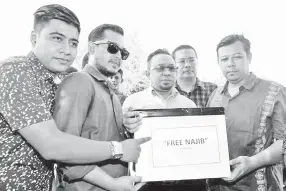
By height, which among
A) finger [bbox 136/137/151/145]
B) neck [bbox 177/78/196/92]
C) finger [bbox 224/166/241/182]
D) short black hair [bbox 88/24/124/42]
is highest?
short black hair [bbox 88/24/124/42]

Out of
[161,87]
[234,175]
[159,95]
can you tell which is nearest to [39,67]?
[234,175]

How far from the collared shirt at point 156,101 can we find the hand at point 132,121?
1886 mm

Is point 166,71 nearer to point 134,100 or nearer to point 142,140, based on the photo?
point 134,100

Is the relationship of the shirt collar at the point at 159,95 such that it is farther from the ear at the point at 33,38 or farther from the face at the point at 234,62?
the ear at the point at 33,38

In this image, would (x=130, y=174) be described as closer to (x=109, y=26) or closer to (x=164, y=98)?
(x=109, y=26)

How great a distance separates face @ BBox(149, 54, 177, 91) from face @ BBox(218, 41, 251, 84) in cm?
103

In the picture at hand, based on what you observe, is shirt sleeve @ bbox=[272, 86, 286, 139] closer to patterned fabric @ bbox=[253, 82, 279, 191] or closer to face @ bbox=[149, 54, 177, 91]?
patterned fabric @ bbox=[253, 82, 279, 191]

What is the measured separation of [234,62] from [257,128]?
751mm

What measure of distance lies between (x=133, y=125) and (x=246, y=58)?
1640 millimetres

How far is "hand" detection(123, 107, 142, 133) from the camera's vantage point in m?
2.20

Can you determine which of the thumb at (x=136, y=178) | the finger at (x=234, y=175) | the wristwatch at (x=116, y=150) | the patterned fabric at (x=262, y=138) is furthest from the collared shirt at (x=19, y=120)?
the patterned fabric at (x=262, y=138)

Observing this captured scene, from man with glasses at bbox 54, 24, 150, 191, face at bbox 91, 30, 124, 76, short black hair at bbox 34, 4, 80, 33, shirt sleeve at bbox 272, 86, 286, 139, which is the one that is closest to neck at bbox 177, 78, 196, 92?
shirt sleeve at bbox 272, 86, 286, 139

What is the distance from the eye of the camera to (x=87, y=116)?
205cm

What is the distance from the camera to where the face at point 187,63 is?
4945mm
